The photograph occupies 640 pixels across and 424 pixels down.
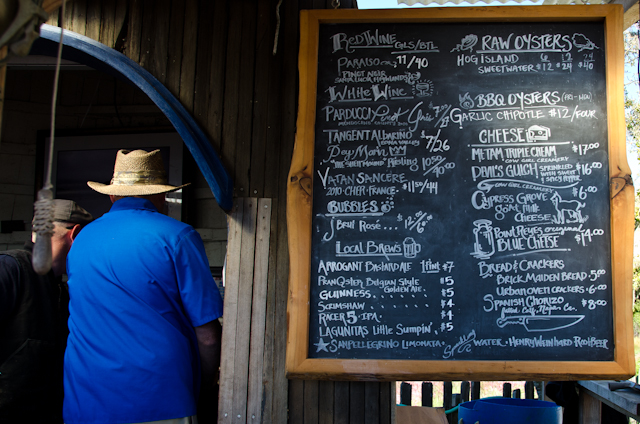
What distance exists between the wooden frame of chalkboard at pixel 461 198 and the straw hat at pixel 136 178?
756mm

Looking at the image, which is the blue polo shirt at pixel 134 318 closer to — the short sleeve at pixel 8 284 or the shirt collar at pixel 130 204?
the shirt collar at pixel 130 204

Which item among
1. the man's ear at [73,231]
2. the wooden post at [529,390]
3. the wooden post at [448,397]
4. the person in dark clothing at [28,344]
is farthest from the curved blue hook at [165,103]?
the wooden post at [529,390]

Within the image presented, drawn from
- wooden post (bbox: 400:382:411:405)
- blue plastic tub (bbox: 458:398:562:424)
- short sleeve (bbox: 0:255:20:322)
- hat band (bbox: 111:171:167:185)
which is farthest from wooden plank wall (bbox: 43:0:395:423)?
wooden post (bbox: 400:382:411:405)

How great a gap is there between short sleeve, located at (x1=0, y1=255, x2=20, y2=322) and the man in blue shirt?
1.04 feet

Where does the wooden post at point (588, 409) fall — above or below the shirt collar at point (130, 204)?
below

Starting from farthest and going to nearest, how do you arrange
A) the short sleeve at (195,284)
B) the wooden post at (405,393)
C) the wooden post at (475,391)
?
the wooden post at (475,391) < the wooden post at (405,393) < the short sleeve at (195,284)

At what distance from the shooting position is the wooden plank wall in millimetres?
2727

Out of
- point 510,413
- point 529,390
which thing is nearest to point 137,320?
point 510,413

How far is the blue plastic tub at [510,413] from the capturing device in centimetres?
349

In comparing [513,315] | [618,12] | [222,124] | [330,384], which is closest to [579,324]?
[513,315]

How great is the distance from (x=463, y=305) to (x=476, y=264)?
A: 227 mm

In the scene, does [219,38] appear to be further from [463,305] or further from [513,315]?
[513,315]

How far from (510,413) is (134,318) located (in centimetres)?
273

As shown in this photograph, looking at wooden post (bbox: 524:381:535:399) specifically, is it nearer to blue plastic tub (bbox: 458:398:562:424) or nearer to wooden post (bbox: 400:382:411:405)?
wooden post (bbox: 400:382:411:405)
